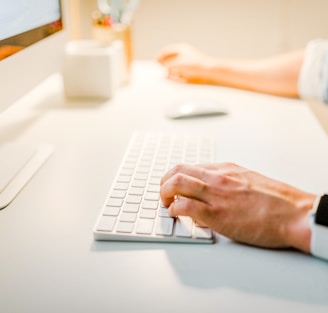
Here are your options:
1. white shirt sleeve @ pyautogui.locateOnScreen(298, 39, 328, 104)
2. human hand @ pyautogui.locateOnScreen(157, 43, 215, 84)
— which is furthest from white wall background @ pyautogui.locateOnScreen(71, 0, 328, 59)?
white shirt sleeve @ pyautogui.locateOnScreen(298, 39, 328, 104)

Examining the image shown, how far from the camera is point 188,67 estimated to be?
47.2 inches

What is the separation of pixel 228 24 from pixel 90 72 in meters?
0.73

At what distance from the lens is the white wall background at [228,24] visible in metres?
1.55

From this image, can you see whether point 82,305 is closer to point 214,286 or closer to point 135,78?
point 214,286

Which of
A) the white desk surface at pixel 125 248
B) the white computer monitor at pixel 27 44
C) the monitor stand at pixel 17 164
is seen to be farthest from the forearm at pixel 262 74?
the monitor stand at pixel 17 164

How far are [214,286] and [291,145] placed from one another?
41 cm

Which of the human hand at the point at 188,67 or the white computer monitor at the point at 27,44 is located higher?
the white computer monitor at the point at 27,44

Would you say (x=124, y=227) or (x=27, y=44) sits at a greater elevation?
(x=27, y=44)

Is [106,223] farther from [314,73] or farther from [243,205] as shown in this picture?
[314,73]

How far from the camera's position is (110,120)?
919 millimetres

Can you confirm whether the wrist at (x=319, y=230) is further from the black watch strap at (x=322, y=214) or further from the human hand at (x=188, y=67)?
the human hand at (x=188, y=67)

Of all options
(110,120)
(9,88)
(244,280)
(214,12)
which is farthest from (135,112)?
(214,12)

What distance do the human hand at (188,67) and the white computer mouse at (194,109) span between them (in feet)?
0.81

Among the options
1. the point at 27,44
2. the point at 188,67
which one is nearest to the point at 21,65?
the point at 27,44
